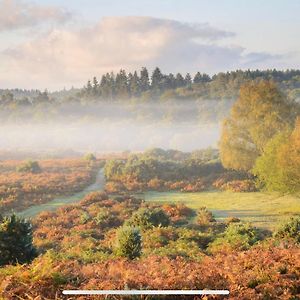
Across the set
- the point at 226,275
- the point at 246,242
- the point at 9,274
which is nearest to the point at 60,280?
the point at 9,274

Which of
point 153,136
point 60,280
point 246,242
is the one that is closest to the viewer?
point 60,280

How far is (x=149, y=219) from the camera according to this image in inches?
1059

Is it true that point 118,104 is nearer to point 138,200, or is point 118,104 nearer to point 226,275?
point 138,200

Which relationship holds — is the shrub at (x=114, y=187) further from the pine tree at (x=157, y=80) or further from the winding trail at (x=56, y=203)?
the pine tree at (x=157, y=80)

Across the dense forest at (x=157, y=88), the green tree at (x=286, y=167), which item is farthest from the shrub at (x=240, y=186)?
the dense forest at (x=157, y=88)

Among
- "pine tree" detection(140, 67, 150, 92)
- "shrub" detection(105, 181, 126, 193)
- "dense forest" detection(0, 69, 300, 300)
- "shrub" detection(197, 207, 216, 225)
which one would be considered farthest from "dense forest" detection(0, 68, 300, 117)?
"shrub" detection(197, 207, 216, 225)

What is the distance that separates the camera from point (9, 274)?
1080 cm

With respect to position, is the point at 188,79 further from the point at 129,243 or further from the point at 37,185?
→ the point at 129,243

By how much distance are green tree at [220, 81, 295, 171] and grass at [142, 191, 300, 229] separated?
417 cm

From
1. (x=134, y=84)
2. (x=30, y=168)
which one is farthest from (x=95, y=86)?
(x=30, y=168)

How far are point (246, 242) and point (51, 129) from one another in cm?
12329

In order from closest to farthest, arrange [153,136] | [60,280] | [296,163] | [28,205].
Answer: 1. [60,280]
2. [296,163]
3. [28,205]
4. [153,136]

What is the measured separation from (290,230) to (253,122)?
22.0 m

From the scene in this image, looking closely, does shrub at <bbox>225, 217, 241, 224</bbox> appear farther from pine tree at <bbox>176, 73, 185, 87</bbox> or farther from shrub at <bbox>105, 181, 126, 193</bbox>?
pine tree at <bbox>176, 73, 185, 87</bbox>
